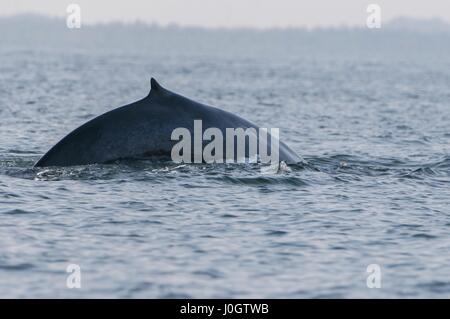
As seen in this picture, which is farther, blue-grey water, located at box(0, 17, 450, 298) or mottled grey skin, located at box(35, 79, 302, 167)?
mottled grey skin, located at box(35, 79, 302, 167)

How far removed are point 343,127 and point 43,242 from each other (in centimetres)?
1715

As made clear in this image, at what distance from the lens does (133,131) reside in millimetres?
15141

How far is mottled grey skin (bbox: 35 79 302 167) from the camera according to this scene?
49.6ft

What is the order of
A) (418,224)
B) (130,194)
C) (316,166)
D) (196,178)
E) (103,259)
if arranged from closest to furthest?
(103,259) → (418,224) → (130,194) → (196,178) → (316,166)

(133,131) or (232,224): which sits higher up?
(133,131)

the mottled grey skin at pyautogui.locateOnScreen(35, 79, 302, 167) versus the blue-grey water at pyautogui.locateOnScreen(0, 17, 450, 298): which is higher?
the mottled grey skin at pyautogui.locateOnScreen(35, 79, 302, 167)

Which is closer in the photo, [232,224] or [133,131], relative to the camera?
[232,224]

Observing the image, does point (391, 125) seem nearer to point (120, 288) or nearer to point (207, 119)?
point (207, 119)

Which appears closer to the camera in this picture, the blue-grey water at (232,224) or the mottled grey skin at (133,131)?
the blue-grey water at (232,224)

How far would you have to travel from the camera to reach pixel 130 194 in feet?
48.1

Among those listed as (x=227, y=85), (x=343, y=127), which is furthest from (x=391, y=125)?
(x=227, y=85)

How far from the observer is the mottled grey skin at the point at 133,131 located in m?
15.1

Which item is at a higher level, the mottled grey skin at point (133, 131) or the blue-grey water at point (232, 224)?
the mottled grey skin at point (133, 131)
